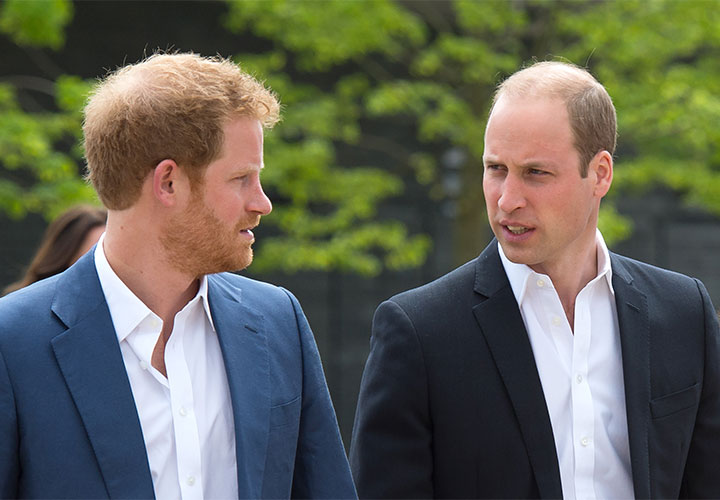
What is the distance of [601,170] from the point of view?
325 cm

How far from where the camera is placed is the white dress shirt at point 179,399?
8.67ft

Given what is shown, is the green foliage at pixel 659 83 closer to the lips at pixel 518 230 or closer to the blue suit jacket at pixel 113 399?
the lips at pixel 518 230

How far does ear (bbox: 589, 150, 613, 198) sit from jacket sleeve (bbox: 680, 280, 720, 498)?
1.85ft

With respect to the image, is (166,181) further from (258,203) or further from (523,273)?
(523,273)

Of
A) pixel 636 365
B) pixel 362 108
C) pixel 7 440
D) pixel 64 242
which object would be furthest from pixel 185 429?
pixel 362 108

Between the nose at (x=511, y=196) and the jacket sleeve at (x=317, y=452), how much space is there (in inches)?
26.2

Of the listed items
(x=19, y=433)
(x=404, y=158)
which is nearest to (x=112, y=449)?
(x=19, y=433)

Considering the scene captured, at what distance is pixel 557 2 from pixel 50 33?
4.61 meters

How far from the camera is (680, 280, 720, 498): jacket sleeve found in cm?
326

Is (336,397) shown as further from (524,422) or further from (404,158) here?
(524,422)

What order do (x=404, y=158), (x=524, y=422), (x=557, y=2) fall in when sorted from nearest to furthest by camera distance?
(x=524, y=422) < (x=557, y=2) < (x=404, y=158)

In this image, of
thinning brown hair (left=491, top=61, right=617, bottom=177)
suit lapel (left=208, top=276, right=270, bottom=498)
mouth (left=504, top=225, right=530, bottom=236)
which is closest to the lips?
mouth (left=504, top=225, right=530, bottom=236)

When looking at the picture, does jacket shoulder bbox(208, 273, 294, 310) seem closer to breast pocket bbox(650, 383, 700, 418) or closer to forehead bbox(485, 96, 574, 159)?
forehead bbox(485, 96, 574, 159)

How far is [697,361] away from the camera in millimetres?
3262
